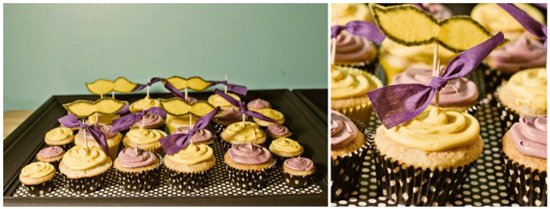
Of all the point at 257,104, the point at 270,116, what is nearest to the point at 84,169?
the point at 270,116

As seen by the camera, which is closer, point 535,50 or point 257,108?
point 535,50

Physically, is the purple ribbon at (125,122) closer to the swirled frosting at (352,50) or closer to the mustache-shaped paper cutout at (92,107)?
the mustache-shaped paper cutout at (92,107)

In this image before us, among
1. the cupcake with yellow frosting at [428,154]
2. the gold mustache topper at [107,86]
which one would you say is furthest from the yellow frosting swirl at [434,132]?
the gold mustache topper at [107,86]

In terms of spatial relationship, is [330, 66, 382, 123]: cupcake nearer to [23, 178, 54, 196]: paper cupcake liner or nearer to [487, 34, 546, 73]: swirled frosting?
[487, 34, 546, 73]: swirled frosting

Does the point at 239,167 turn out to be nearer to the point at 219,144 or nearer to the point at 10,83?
the point at 219,144

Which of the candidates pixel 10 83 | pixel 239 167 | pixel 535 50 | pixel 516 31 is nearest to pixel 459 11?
pixel 516 31

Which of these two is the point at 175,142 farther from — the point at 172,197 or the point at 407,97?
the point at 407,97

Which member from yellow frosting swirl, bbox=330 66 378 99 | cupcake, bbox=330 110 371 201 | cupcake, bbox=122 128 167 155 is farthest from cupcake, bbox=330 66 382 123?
cupcake, bbox=122 128 167 155
